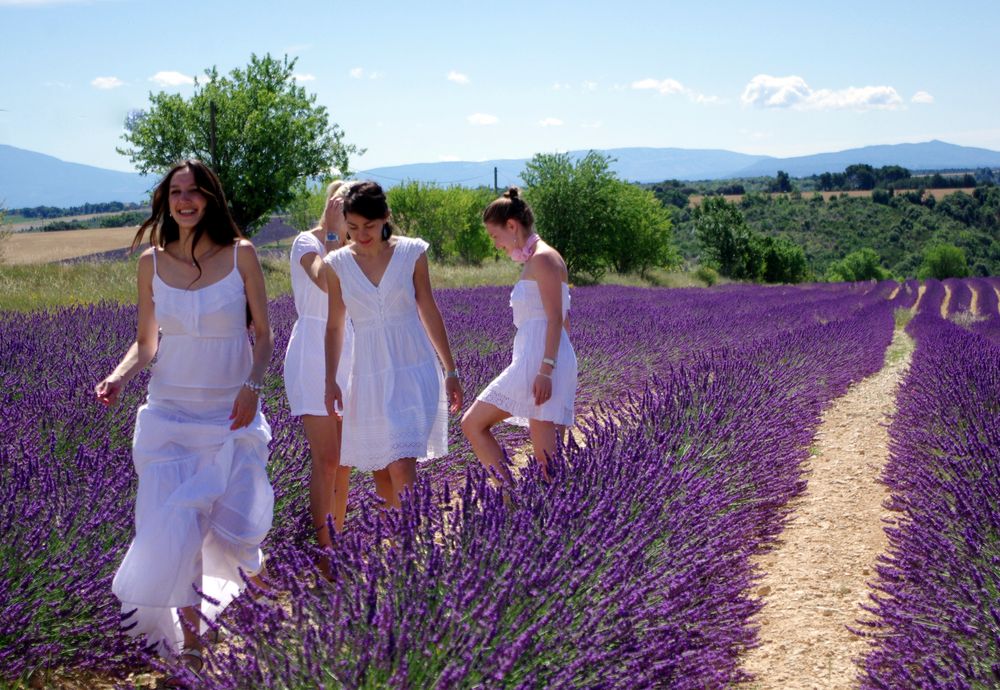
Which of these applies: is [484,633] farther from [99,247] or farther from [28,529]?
[99,247]

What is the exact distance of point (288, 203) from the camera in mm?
35500

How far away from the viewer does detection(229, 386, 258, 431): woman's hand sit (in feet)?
8.34

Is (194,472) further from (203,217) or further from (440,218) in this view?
(440,218)

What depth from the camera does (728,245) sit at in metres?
60.0

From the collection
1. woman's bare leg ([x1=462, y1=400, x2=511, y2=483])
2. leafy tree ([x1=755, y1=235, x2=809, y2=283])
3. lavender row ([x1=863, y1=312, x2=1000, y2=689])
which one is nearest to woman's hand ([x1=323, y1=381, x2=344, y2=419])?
Answer: woman's bare leg ([x1=462, y1=400, x2=511, y2=483])

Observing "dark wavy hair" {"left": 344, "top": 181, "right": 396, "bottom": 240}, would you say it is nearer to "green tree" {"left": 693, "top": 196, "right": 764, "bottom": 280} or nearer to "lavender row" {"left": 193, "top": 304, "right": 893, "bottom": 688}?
"lavender row" {"left": 193, "top": 304, "right": 893, "bottom": 688}

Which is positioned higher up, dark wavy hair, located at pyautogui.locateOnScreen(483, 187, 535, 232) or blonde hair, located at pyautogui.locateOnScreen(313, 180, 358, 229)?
blonde hair, located at pyautogui.locateOnScreen(313, 180, 358, 229)

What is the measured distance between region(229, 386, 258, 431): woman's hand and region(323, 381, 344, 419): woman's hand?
1.86 feet

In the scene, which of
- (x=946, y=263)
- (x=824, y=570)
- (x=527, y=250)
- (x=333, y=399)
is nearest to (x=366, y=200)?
(x=333, y=399)

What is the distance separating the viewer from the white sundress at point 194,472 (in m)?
2.30

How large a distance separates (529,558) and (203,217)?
1366 millimetres

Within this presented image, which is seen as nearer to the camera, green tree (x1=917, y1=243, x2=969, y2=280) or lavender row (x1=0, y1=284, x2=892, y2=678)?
lavender row (x1=0, y1=284, x2=892, y2=678)

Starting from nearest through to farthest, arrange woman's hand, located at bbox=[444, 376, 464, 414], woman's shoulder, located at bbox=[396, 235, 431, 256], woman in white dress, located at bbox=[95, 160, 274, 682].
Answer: woman in white dress, located at bbox=[95, 160, 274, 682]
woman's shoulder, located at bbox=[396, 235, 431, 256]
woman's hand, located at bbox=[444, 376, 464, 414]

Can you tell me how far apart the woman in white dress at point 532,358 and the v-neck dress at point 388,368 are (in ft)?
1.44
